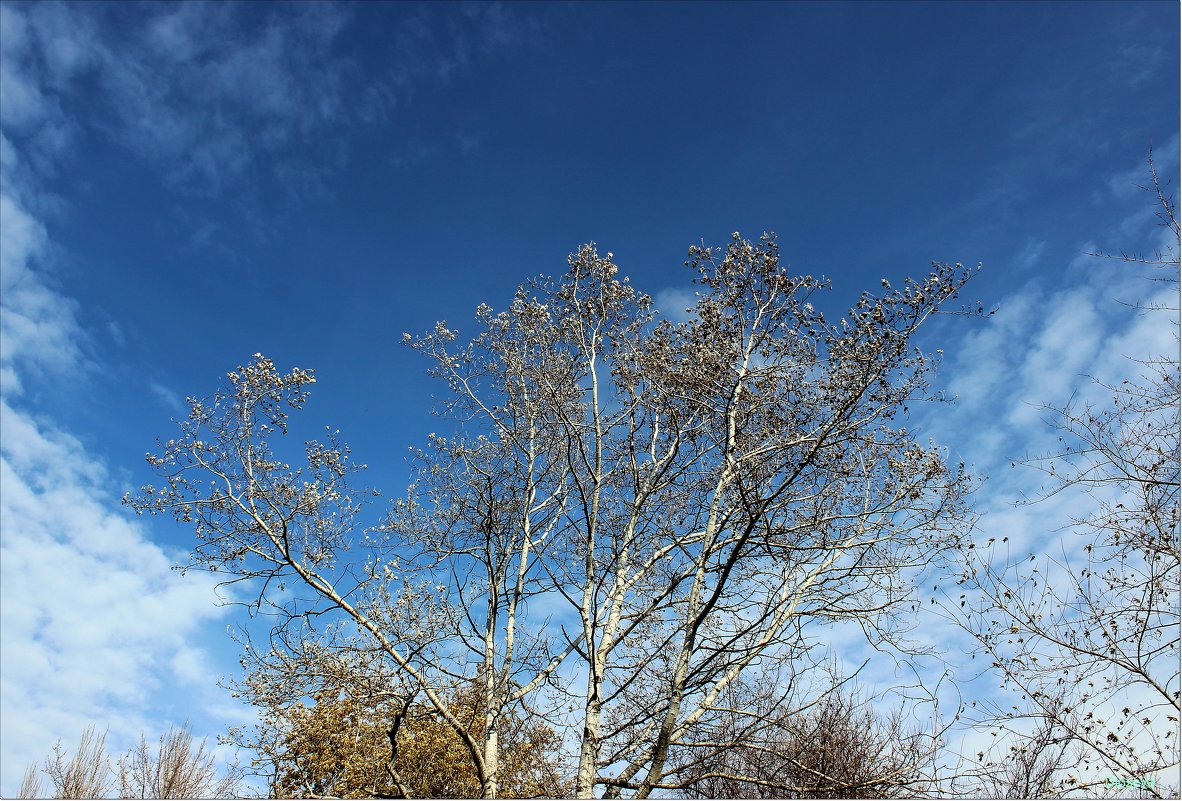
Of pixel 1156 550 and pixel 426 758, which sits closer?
pixel 1156 550

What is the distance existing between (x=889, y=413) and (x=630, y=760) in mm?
4167

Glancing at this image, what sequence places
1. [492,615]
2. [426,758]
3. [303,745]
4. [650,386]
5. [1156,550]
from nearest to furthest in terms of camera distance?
[1156,550] → [650,386] → [492,615] → [426,758] → [303,745]

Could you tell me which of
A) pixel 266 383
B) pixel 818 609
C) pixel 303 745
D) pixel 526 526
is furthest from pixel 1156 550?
pixel 303 745

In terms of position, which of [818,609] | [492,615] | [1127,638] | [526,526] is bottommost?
[1127,638]

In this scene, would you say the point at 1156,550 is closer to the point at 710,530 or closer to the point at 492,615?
the point at 710,530

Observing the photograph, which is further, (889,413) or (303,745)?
(303,745)

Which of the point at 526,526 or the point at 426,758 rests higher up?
the point at 526,526

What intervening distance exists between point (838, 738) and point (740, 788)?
1982mm

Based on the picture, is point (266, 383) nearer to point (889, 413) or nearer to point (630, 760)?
point (630, 760)

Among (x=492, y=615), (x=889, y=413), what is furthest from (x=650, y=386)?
(x=492, y=615)

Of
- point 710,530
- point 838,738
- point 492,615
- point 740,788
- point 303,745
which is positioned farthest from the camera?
point 303,745

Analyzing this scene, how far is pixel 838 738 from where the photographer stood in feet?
33.2

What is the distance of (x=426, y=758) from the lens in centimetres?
1503

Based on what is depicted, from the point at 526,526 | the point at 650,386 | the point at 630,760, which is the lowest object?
the point at 630,760
